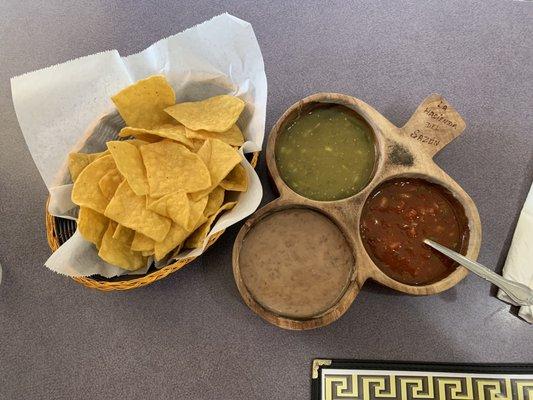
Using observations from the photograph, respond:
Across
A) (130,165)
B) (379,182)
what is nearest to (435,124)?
(379,182)

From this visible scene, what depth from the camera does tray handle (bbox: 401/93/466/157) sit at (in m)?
1.35

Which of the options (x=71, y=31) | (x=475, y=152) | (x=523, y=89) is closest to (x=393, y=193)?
(x=475, y=152)

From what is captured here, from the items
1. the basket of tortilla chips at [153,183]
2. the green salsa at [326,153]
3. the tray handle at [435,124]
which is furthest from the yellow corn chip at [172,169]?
the tray handle at [435,124]

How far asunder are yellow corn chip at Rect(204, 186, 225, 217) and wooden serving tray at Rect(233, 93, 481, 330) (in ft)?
0.28

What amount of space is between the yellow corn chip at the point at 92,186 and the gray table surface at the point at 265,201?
1.12ft

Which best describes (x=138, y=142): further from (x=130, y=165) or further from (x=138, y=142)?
(x=130, y=165)

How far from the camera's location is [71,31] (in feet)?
5.13

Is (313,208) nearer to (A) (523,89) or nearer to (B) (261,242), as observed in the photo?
(B) (261,242)

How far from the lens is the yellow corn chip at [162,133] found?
121cm

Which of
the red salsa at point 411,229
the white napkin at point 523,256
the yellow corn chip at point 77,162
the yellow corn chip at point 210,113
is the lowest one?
the white napkin at point 523,256

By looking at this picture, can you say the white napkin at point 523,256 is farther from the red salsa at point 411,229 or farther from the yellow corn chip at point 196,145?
the yellow corn chip at point 196,145

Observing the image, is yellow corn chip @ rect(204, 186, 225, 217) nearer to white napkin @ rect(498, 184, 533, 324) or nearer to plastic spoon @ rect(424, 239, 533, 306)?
plastic spoon @ rect(424, 239, 533, 306)

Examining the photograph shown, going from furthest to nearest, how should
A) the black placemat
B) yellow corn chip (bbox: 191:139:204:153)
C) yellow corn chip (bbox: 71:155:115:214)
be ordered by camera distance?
1. the black placemat
2. yellow corn chip (bbox: 191:139:204:153)
3. yellow corn chip (bbox: 71:155:115:214)

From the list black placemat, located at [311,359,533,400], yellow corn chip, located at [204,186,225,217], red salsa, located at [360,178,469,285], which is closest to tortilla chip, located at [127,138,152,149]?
yellow corn chip, located at [204,186,225,217]
